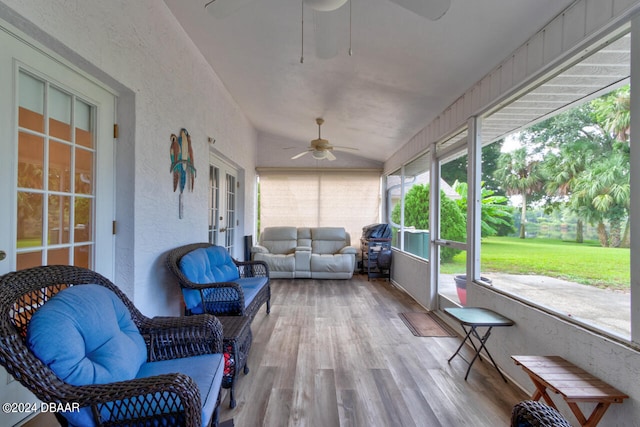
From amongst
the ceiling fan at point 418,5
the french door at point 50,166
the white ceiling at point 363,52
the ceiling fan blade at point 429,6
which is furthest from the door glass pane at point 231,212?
the ceiling fan blade at point 429,6

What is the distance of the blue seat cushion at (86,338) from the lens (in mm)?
977

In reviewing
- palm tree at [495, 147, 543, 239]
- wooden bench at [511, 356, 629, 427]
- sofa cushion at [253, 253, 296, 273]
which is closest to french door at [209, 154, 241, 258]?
sofa cushion at [253, 253, 296, 273]

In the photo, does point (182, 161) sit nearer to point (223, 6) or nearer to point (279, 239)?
point (223, 6)

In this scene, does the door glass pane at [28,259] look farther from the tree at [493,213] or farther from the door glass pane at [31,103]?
the tree at [493,213]

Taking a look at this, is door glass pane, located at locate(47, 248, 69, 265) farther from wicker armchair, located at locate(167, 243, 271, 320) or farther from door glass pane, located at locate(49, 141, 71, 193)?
wicker armchair, located at locate(167, 243, 271, 320)

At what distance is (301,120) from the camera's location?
4.75 m

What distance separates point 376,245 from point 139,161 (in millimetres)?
4272

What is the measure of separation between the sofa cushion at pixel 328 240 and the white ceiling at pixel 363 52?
243cm

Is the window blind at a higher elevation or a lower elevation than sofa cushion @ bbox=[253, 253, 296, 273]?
higher

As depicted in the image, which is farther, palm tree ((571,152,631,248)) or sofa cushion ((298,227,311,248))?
sofa cushion ((298,227,311,248))

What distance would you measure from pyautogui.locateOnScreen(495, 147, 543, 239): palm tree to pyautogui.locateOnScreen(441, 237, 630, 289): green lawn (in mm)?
171

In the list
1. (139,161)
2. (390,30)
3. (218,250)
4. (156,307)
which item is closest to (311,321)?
(218,250)

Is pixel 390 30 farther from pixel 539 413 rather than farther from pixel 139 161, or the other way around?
pixel 539 413

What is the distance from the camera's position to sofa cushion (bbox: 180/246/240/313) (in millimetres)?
2350
